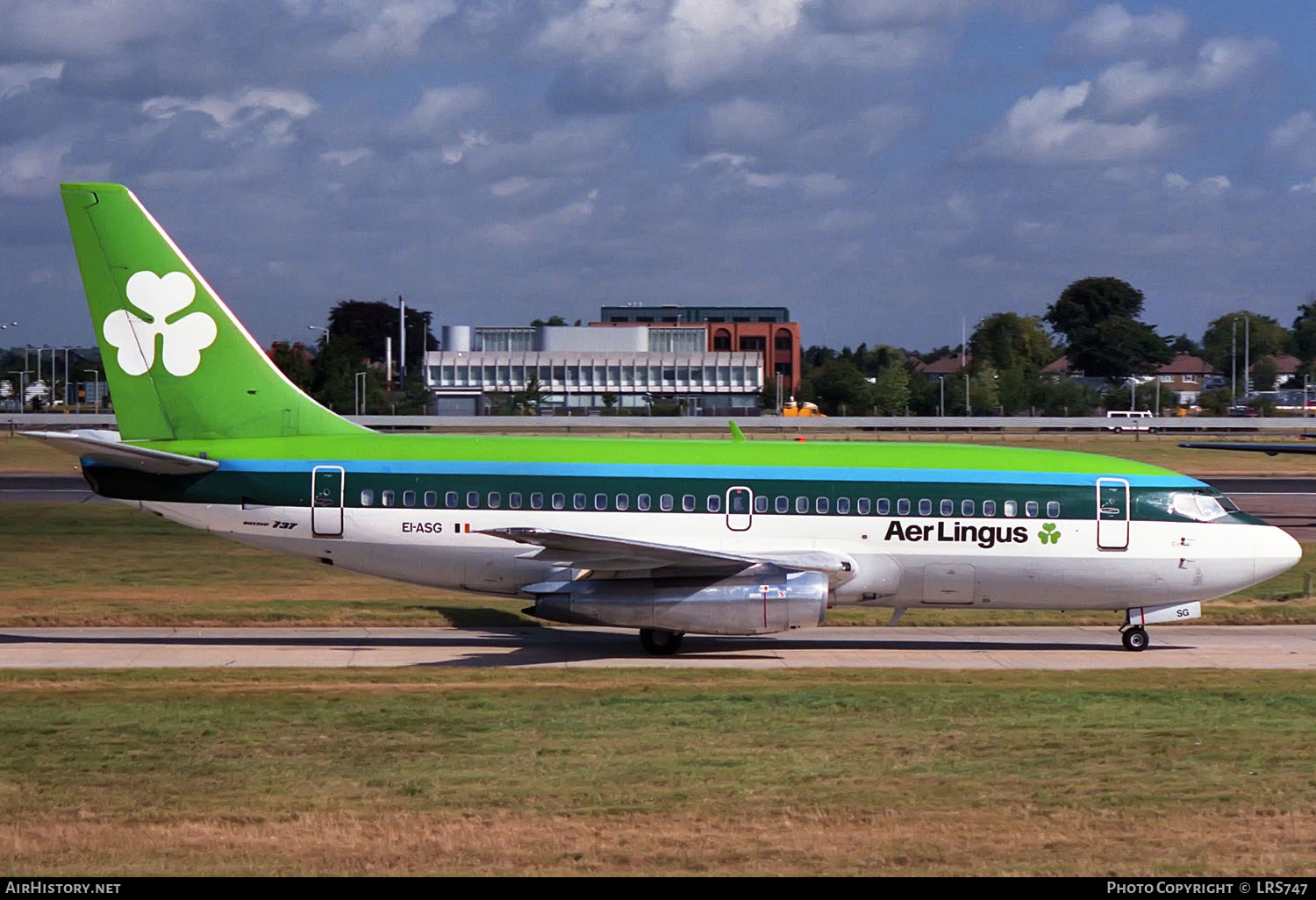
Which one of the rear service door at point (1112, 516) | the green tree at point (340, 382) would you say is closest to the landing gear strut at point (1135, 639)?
the rear service door at point (1112, 516)

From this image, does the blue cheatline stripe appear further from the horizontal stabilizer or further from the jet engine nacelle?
the jet engine nacelle

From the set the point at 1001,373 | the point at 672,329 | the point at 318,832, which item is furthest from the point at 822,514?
the point at 672,329

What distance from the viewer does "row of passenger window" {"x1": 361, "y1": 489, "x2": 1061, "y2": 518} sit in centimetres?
2409

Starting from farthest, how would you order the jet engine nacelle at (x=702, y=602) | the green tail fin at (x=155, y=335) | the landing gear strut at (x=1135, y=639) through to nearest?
1. the landing gear strut at (x=1135, y=639)
2. the green tail fin at (x=155, y=335)
3. the jet engine nacelle at (x=702, y=602)

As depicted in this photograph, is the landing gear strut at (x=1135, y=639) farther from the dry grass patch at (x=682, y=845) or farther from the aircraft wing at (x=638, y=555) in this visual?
the dry grass patch at (x=682, y=845)

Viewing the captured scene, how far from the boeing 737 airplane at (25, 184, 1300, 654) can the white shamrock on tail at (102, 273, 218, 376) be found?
2.0 inches

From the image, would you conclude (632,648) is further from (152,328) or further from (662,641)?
(152,328)

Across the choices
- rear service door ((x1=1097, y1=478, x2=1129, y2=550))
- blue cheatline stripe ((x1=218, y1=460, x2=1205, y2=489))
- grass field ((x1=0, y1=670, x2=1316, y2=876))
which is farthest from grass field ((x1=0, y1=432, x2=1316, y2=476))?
grass field ((x1=0, y1=670, x2=1316, y2=876))

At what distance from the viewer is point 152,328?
982 inches

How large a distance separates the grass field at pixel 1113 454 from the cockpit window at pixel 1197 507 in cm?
4121

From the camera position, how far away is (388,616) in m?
28.0

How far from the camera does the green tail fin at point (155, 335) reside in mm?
24719

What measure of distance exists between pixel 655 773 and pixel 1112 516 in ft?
39.3

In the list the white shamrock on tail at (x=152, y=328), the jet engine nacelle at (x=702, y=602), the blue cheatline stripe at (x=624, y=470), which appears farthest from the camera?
the white shamrock on tail at (x=152, y=328)
